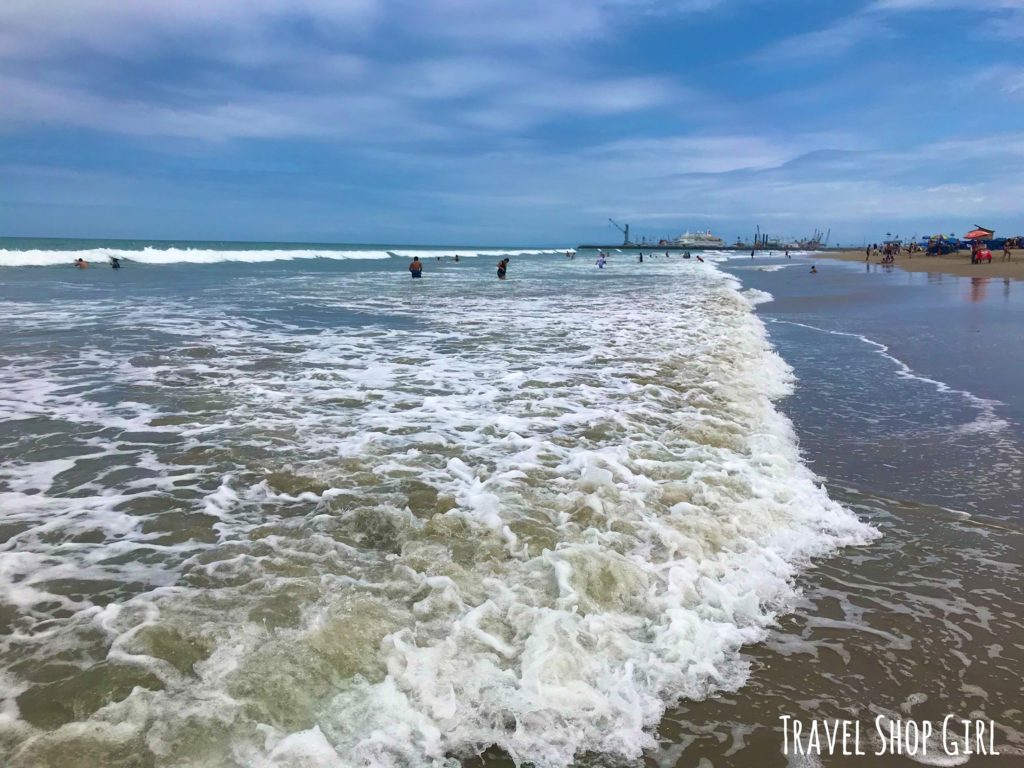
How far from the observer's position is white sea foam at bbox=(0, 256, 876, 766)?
3.02 meters

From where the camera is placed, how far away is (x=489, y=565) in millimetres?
4363

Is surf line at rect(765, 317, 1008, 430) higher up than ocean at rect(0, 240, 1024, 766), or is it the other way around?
surf line at rect(765, 317, 1008, 430)

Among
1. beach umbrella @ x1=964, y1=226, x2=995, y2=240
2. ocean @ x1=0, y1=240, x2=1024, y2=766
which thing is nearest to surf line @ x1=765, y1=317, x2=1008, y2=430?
ocean @ x1=0, y1=240, x2=1024, y2=766

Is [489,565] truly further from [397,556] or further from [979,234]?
[979,234]

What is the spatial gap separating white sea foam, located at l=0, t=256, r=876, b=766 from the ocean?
0.07 ft

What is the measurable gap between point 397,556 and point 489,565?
652mm

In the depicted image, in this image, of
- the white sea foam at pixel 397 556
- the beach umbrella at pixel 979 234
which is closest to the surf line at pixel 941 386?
the white sea foam at pixel 397 556

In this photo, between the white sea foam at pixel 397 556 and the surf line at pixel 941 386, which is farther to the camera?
the surf line at pixel 941 386

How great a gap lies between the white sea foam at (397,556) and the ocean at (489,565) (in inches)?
0.8

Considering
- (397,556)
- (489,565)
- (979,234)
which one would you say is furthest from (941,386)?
(979,234)

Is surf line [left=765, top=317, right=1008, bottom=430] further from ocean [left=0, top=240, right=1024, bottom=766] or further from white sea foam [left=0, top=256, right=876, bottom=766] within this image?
white sea foam [left=0, top=256, right=876, bottom=766]

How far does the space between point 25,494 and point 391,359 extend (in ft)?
23.0

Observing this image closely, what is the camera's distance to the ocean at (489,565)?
9.91 ft

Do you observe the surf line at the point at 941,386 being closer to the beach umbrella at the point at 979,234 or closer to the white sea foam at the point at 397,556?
the white sea foam at the point at 397,556
